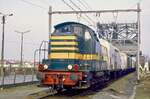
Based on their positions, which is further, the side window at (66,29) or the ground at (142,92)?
the ground at (142,92)

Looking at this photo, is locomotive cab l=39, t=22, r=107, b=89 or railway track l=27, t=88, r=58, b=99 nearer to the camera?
locomotive cab l=39, t=22, r=107, b=89

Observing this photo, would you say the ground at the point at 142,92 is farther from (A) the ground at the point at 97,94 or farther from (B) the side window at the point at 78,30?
(B) the side window at the point at 78,30

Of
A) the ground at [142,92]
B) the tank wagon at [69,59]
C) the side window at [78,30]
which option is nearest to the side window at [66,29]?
the tank wagon at [69,59]

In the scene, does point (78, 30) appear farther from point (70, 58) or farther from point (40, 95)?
point (40, 95)

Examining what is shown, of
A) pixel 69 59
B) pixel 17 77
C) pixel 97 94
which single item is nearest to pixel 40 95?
pixel 69 59

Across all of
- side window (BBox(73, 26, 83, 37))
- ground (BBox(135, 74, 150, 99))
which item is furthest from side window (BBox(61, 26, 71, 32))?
ground (BBox(135, 74, 150, 99))

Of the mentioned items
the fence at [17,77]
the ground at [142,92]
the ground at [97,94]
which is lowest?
the ground at [142,92]

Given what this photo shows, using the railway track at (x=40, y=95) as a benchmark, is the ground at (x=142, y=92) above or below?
below

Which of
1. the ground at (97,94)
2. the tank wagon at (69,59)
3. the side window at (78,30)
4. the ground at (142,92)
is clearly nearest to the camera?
the tank wagon at (69,59)

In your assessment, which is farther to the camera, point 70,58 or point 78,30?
point 78,30

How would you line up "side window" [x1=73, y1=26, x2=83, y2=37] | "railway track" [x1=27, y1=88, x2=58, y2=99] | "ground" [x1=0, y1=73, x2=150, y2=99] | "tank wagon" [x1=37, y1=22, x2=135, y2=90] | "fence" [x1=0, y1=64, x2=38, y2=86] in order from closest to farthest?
1. "tank wagon" [x1=37, y1=22, x2=135, y2=90]
2. "railway track" [x1=27, y1=88, x2=58, y2=99]
3. "ground" [x1=0, y1=73, x2=150, y2=99]
4. "side window" [x1=73, y1=26, x2=83, y2=37]
5. "fence" [x1=0, y1=64, x2=38, y2=86]

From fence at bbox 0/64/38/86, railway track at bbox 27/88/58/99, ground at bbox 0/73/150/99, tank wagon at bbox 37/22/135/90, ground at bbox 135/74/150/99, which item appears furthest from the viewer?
fence at bbox 0/64/38/86

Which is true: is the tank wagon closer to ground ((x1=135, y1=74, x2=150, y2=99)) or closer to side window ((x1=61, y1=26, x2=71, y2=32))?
side window ((x1=61, y1=26, x2=71, y2=32))

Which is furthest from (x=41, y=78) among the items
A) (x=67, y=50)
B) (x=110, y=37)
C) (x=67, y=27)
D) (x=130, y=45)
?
(x=130, y=45)
